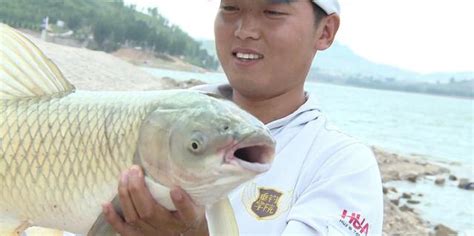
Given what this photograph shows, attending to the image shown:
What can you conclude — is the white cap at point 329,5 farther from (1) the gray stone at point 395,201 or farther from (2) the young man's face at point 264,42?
(1) the gray stone at point 395,201

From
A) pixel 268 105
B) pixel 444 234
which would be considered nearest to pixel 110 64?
pixel 444 234

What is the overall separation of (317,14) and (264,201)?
2.24 ft

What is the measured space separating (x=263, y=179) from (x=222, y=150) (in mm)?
550

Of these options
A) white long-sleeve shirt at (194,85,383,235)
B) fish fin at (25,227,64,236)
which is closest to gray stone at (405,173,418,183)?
white long-sleeve shirt at (194,85,383,235)

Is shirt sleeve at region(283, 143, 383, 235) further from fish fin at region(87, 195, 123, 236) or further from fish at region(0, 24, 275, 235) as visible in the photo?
fish fin at region(87, 195, 123, 236)

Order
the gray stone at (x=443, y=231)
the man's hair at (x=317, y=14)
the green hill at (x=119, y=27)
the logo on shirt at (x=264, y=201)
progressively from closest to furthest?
1. the logo on shirt at (x=264, y=201)
2. the man's hair at (x=317, y=14)
3. the gray stone at (x=443, y=231)
4. the green hill at (x=119, y=27)

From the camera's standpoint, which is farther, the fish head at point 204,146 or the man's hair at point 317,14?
the man's hair at point 317,14

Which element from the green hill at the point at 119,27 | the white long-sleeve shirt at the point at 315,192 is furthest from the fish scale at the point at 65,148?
the green hill at the point at 119,27

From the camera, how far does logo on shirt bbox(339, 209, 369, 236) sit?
68.1 inches

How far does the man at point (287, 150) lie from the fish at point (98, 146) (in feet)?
0.27

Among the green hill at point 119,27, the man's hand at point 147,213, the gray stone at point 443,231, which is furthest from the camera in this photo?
the green hill at point 119,27

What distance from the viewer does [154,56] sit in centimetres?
4981

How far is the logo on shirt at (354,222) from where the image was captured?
68.1 inches

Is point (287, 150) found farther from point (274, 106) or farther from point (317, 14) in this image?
point (317, 14)
